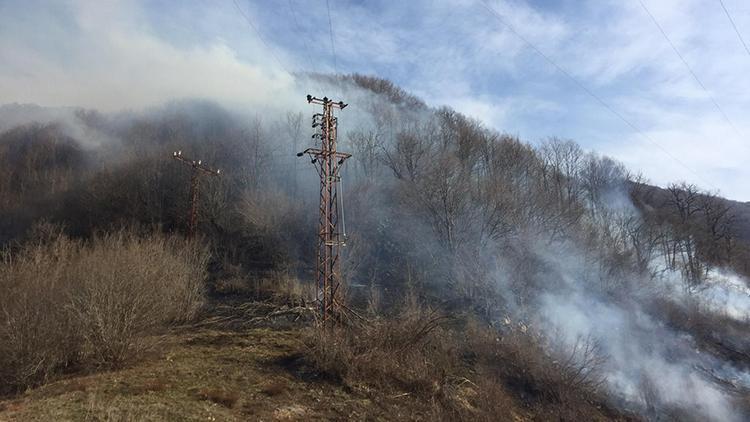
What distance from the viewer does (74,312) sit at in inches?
426

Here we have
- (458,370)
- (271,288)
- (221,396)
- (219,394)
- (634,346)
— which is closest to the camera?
(221,396)

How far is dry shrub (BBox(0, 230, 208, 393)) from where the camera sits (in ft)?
31.5

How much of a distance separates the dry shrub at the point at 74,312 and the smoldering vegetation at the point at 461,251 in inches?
8.5

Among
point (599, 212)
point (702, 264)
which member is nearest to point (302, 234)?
point (599, 212)

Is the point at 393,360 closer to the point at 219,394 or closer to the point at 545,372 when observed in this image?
the point at 219,394

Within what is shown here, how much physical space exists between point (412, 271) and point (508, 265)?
656 cm

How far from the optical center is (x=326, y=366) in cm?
1253

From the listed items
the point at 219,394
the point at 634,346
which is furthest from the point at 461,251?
the point at 219,394

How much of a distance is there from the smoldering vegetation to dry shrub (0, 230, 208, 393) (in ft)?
0.71

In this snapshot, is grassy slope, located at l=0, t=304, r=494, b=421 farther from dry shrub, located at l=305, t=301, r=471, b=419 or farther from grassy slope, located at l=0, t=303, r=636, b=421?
dry shrub, located at l=305, t=301, r=471, b=419

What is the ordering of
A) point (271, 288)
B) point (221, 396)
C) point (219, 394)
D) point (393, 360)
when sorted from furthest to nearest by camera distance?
point (271, 288) → point (393, 360) → point (219, 394) → point (221, 396)

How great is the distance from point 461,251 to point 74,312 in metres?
20.8

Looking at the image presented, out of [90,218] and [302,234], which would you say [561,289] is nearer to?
[302,234]

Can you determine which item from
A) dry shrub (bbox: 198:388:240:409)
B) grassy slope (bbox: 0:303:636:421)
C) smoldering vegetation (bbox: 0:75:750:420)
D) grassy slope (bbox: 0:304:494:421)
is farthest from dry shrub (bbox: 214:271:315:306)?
dry shrub (bbox: 198:388:240:409)
